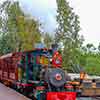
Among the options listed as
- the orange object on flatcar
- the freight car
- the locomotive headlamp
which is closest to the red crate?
the freight car

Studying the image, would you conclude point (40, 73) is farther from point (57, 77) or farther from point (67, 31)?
point (67, 31)

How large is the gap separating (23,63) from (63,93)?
10.8 ft

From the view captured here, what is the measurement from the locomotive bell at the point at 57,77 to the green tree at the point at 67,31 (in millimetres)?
17072

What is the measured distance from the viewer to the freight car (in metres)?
16.6

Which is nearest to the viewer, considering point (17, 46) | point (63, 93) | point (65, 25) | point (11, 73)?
point (63, 93)

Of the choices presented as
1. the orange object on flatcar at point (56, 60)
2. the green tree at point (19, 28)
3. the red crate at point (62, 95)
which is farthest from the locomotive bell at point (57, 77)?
the green tree at point (19, 28)

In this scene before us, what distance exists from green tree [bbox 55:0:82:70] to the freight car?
1373 centimetres

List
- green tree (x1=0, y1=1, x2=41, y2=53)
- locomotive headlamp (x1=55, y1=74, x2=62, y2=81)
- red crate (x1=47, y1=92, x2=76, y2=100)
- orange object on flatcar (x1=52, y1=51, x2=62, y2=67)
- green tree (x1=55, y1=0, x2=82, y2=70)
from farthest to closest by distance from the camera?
green tree (x1=0, y1=1, x2=41, y2=53) < green tree (x1=55, y1=0, x2=82, y2=70) < orange object on flatcar (x1=52, y1=51, x2=62, y2=67) < locomotive headlamp (x1=55, y1=74, x2=62, y2=81) < red crate (x1=47, y1=92, x2=76, y2=100)

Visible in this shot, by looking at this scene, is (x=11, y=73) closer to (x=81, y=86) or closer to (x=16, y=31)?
(x=81, y=86)

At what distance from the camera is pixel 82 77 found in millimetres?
17141

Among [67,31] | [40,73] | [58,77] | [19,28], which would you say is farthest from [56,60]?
[19,28]

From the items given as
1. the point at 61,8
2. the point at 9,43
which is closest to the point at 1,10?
the point at 9,43

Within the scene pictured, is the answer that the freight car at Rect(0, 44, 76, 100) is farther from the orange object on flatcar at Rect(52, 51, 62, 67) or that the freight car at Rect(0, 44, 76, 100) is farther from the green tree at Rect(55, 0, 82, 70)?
the green tree at Rect(55, 0, 82, 70)

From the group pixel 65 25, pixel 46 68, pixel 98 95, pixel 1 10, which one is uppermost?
pixel 1 10
